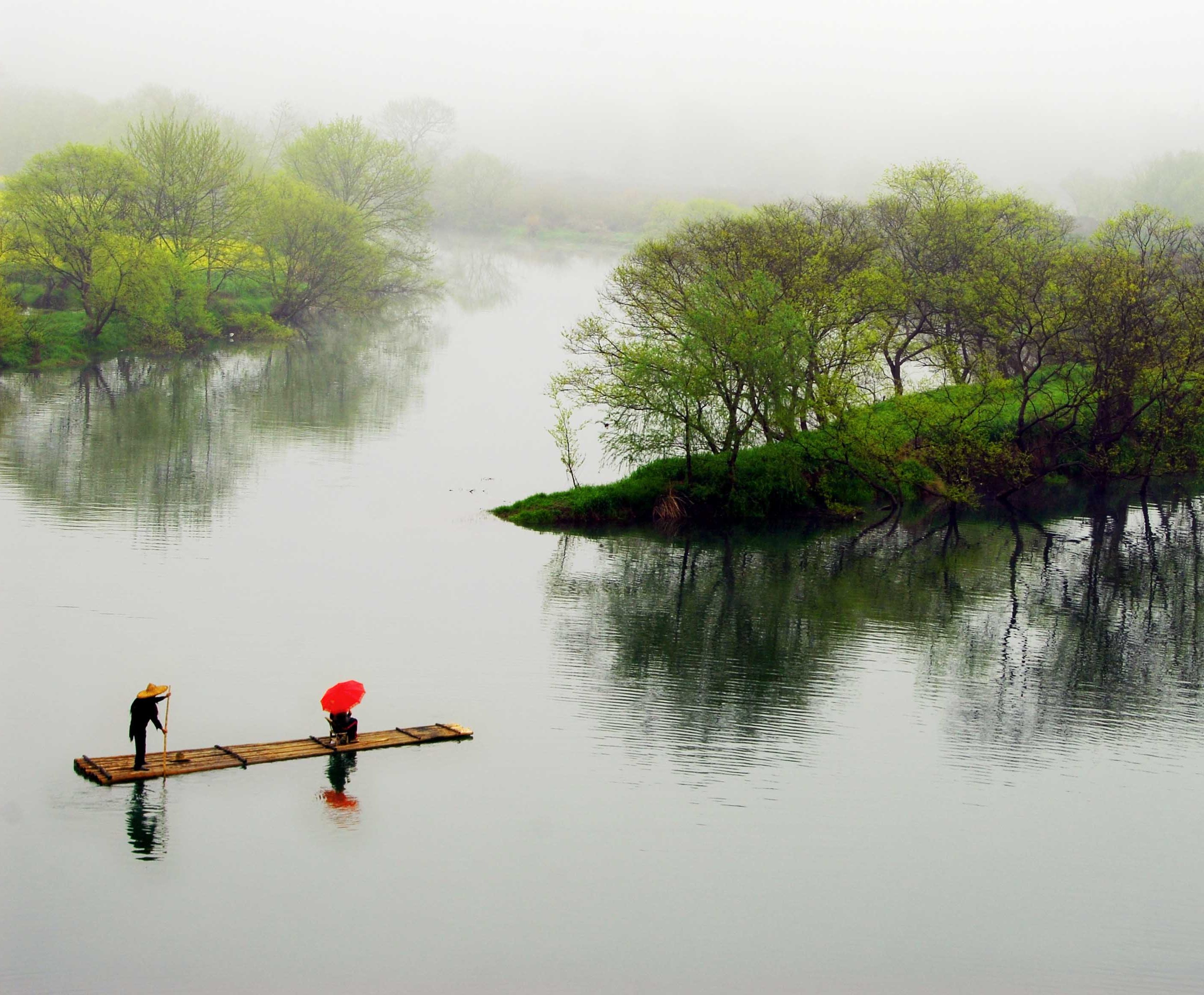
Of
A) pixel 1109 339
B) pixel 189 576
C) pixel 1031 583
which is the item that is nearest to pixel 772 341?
pixel 1031 583

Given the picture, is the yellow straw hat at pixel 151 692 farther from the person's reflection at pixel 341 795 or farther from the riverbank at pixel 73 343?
the riverbank at pixel 73 343

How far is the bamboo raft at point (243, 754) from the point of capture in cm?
2214

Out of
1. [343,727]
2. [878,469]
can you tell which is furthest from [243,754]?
[878,469]

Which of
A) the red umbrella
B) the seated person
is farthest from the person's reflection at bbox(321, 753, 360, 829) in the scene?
the red umbrella

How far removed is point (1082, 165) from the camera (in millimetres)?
190125

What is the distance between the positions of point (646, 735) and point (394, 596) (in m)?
12.8

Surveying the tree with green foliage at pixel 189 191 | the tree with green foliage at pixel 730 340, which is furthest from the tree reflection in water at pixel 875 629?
the tree with green foliage at pixel 189 191

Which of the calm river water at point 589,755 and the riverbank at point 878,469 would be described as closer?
the calm river water at point 589,755

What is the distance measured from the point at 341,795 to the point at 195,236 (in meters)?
80.2

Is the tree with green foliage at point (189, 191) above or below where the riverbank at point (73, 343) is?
above

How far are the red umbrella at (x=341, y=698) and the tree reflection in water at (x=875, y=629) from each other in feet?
19.8

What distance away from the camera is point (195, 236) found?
9462cm

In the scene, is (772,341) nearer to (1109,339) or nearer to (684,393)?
(684,393)

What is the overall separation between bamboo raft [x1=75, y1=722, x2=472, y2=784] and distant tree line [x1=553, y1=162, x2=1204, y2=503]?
89.4 feet
